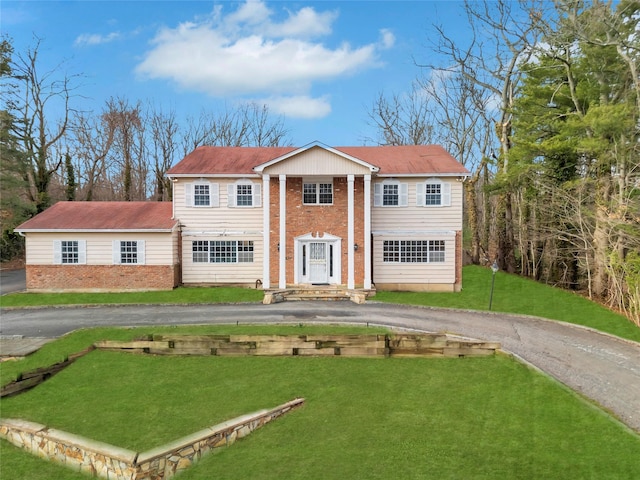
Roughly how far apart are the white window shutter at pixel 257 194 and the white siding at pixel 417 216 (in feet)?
19.8

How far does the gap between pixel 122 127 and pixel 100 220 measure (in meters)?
21.3

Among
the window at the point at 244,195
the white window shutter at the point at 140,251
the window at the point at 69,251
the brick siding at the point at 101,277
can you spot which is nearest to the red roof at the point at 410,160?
the window at the point at 244,195

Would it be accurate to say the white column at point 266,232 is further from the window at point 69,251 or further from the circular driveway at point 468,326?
the window at point 69,251

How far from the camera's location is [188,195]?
66.7 feet

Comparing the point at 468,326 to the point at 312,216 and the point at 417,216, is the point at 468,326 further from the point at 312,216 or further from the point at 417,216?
the point at 312,216

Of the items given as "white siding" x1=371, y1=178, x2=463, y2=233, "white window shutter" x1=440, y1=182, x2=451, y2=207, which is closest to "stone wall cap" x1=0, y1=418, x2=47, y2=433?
"white siding" x1=371, y1=178, x2=463, y2=233

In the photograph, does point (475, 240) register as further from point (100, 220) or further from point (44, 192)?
point (44, 192)

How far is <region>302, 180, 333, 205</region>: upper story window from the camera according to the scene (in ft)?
65.2

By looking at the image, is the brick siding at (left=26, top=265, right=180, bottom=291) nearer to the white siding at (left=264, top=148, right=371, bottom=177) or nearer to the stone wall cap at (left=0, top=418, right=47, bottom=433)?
the white siding at (left=264, top=148, right=371, bottom=177)

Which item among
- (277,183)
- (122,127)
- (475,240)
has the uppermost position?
(122,127)

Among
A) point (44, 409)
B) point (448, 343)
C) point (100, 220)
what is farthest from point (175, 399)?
point (100, 220)

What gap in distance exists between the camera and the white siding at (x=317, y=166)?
18828 mm

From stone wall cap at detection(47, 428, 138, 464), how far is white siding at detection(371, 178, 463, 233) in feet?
52.1

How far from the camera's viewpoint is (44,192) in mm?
31562
